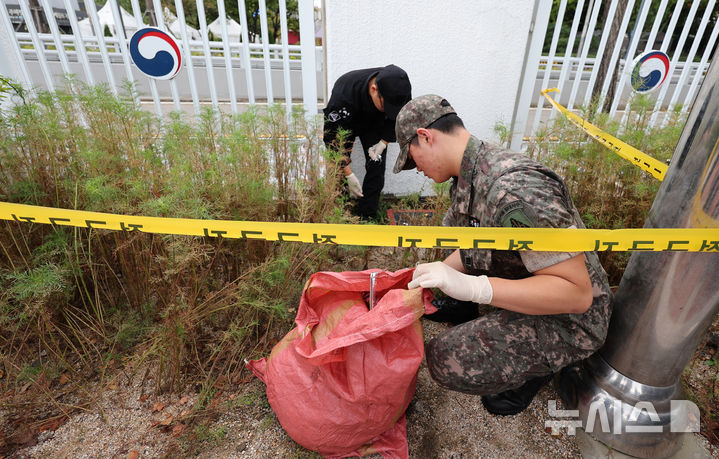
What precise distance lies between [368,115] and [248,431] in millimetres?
2447

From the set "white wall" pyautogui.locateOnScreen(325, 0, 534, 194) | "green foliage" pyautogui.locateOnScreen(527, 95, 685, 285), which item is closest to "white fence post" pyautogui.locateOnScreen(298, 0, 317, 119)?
"white wall" pyautogui.locateOnScreen(325, 0, 534, 194)

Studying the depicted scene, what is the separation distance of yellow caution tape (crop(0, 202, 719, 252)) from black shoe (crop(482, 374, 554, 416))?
76 cm

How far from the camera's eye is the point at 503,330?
1606mm

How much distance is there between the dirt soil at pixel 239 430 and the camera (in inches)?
60.2

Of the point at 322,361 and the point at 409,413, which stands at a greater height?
the point at 322,361

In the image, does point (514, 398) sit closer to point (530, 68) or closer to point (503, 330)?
point (503, 330)

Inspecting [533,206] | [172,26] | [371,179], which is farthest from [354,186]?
[172,26]

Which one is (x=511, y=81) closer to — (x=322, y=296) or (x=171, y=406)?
(x=322, y=296)

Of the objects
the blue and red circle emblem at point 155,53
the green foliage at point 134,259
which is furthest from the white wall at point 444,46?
the green foliage at point 134,259

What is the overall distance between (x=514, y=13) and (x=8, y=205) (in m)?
3.88

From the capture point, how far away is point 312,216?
7.39ft

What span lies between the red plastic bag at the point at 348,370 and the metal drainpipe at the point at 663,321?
0.89 metres

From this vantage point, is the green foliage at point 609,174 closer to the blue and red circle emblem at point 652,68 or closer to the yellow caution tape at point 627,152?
the yellow caution tape at point 627,152

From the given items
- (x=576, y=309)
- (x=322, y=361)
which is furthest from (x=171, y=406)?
(x=576, y=309)
